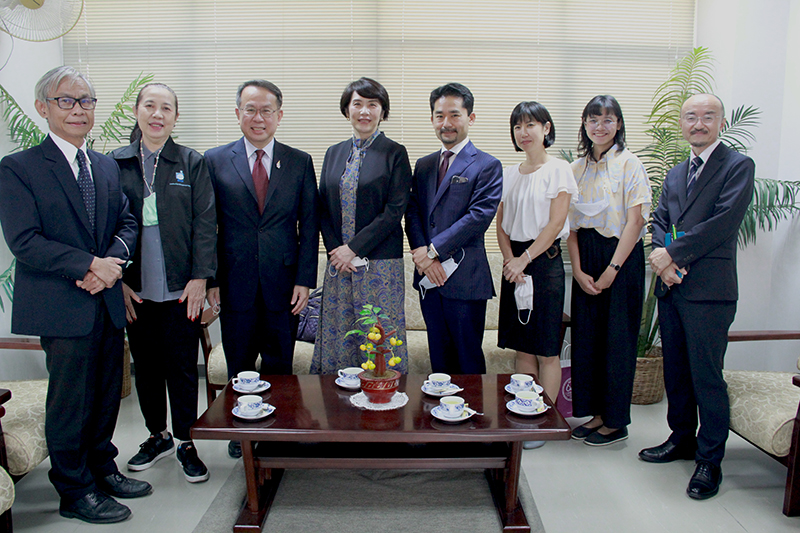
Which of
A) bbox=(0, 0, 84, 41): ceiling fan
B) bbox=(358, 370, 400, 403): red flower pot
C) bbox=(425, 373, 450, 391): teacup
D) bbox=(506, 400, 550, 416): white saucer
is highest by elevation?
bbox=(0, 0, 84, 41): ceiling fan

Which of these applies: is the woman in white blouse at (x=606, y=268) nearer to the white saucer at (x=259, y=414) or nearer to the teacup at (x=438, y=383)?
the teacup at (x=438, y=383)

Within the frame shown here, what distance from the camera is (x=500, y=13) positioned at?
393cm

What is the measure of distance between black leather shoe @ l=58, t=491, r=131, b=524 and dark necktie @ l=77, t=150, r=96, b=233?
3.47 feet

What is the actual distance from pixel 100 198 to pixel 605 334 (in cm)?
240

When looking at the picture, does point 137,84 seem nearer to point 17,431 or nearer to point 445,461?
point 17,431

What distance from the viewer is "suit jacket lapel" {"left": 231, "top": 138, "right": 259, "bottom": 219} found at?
8.40 ft

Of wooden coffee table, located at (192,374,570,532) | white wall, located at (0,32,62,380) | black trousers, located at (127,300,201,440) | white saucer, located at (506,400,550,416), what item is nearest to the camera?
wooden coffee table, located at (192,374,570,532)

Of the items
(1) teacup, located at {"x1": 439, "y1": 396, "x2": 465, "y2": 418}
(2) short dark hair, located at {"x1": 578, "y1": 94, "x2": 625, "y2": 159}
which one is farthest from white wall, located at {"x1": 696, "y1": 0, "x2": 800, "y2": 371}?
(1) teacup, located at {"x1": 439, "y1": 396, "x2": 465, "y2": 418}

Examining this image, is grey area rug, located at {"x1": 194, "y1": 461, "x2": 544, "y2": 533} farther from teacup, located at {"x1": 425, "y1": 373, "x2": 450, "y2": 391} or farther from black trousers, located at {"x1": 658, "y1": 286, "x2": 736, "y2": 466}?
black trousers, located at {"x1": 658, "y1": 286, "x2": 736, "y2": 466}

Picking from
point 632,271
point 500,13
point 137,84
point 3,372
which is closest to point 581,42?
point 500,13

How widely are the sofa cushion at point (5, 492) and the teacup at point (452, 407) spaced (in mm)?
1448

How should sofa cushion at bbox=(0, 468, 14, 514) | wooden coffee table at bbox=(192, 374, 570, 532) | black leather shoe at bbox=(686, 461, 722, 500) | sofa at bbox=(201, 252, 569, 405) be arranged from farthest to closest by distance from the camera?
sofa at bbox=(201, 252, 569, 405) → black leather shoe at bbox=(686, 461, 722, 500) → wooden coffee table at bbox=(192, 374, 570, 532) → sofa cushion at bbox=(0, 468, 14, 514)

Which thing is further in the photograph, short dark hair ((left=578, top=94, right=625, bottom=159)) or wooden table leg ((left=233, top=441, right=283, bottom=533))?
short dark hair ((left=578, top=94, right=625, bottom=159))

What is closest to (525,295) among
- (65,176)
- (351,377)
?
(351,377)
